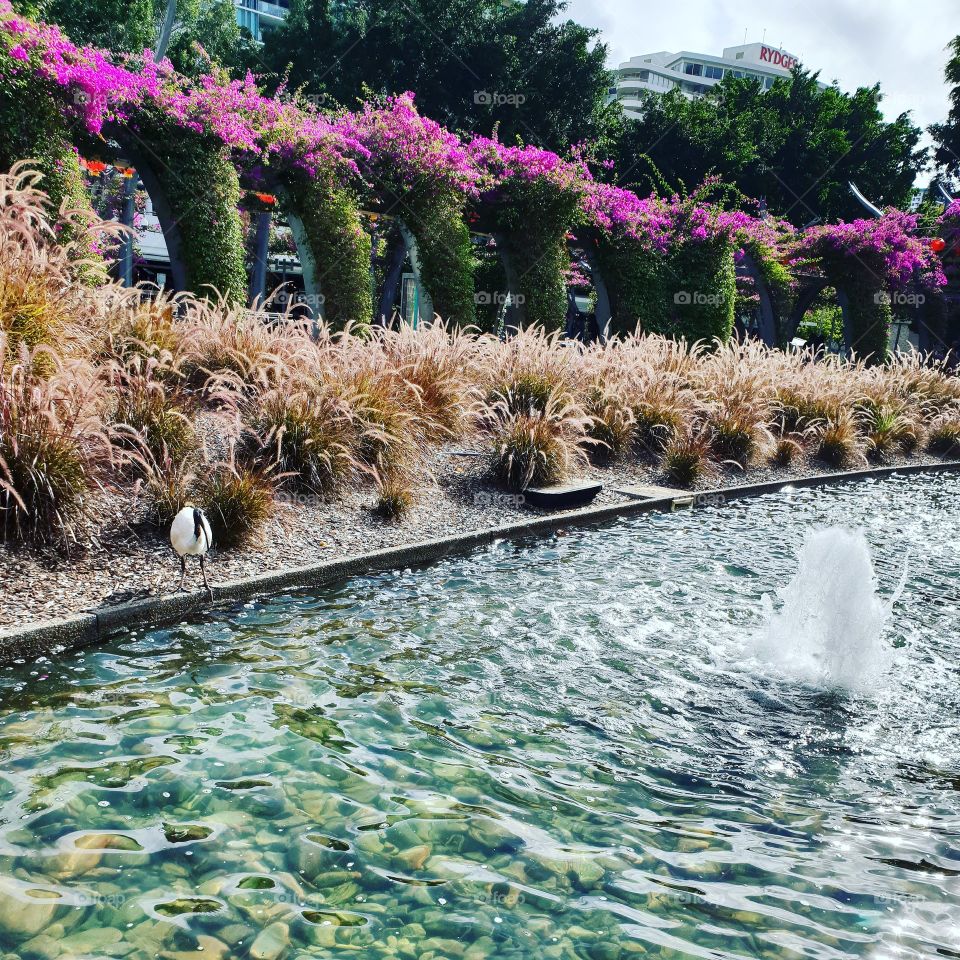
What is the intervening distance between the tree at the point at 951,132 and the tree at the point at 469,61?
41.4 feet

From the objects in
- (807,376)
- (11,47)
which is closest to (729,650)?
(807,376)

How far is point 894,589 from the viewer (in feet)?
18.6

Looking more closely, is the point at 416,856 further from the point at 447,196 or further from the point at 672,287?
the point at 672,287

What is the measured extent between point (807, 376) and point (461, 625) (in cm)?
864

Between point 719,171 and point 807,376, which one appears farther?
point 719,171

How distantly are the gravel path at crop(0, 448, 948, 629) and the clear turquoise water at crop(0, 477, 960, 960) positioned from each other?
15.6 inches

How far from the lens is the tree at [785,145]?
3033 cm

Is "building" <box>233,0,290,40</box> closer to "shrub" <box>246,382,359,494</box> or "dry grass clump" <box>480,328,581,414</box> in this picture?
"dry grass clump" <box>480,328,581,414</box>

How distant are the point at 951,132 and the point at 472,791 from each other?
120 feet

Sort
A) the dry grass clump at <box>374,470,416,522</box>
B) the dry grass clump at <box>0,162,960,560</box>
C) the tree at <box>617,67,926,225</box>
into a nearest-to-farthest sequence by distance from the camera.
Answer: the dry grass clump at <box>0,162,960,560</box>, the dry grass clump at <box>374,470,416,522</box>, the tree at <box>617,67,926,225</box>

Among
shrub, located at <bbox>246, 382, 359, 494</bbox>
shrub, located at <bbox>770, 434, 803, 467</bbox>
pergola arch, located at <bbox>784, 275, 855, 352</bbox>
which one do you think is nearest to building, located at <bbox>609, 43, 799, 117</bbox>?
pergola arch, located at <bbox>784, 275, 855, 352</bbox>

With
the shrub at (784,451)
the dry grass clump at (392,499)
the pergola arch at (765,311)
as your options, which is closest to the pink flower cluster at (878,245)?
the pergola arch at (765,311)

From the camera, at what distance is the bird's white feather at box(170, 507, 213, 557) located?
4.25m

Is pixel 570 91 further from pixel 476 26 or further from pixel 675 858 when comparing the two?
pixel 675 858
